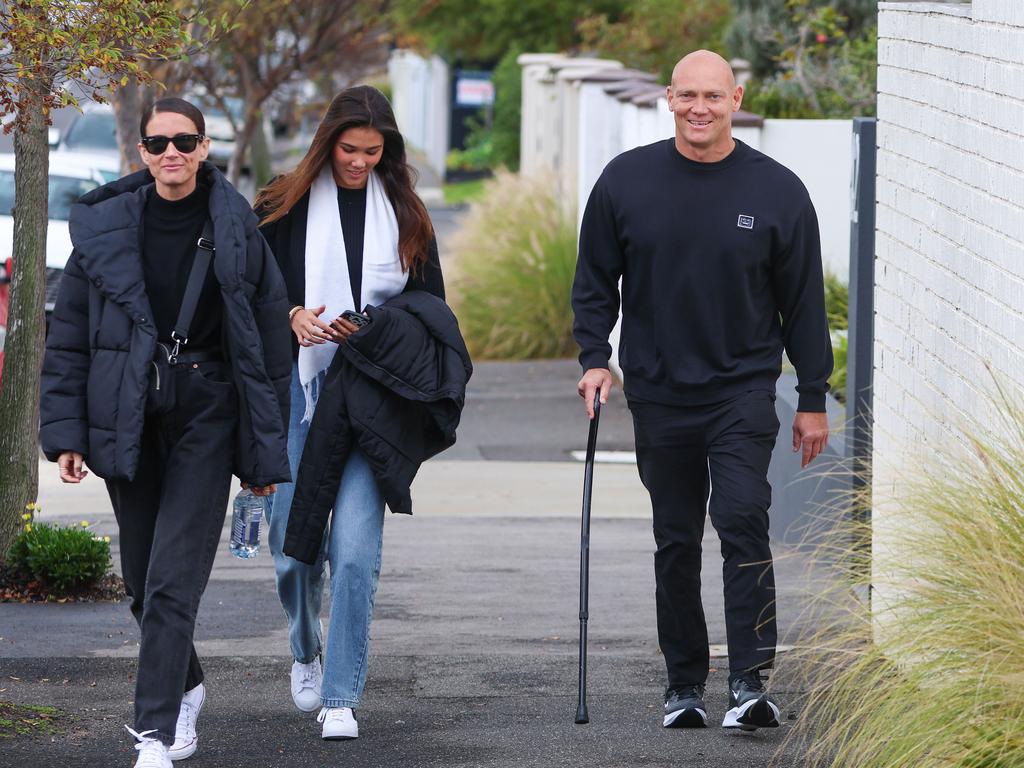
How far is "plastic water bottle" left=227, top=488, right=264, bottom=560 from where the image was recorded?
509 centimetres

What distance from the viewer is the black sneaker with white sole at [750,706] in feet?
16.4

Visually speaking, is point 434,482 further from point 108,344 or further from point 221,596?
point 108,344

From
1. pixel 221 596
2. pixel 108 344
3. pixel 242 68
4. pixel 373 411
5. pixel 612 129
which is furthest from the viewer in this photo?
pixel 242 68

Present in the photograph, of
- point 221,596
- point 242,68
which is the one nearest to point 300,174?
point 221,596

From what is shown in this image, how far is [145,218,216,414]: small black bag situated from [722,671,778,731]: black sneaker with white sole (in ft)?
5.90

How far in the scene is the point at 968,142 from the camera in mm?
5133

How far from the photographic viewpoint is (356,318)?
5.11 metres

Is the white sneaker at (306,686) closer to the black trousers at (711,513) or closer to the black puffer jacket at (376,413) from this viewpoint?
the black puffer jacket at (376,413)

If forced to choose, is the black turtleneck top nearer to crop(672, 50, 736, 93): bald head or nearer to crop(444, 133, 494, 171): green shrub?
crop(672, 50, 736, 93): bald head

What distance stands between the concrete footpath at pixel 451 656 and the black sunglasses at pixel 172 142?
5.50ft

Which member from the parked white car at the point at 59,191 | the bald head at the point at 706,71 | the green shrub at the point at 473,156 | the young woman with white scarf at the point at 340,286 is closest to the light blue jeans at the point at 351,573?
the young woman with white scarf at the point at 340,286

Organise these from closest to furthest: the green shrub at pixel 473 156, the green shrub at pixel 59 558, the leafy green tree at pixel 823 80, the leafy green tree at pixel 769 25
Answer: the green shrub at pixel 59 558 < the leafy green tree at pixel 823 80 < the leafy green tree at pixel 769 25 < the green shrub at pixel 473 156

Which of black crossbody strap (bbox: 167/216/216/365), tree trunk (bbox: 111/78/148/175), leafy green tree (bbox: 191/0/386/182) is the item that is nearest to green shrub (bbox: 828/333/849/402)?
black crossbody strap (bbox: 167/216/216/365)

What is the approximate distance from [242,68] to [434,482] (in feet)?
34.8
